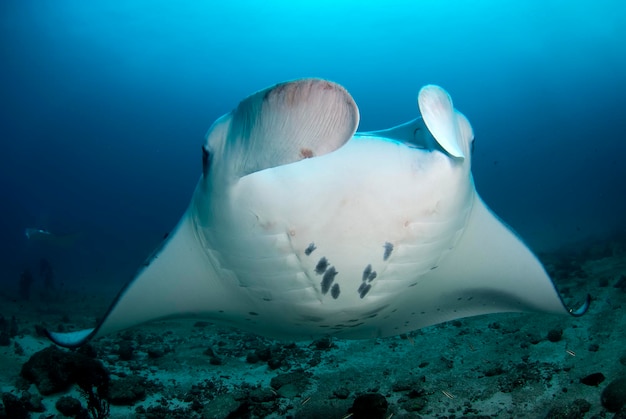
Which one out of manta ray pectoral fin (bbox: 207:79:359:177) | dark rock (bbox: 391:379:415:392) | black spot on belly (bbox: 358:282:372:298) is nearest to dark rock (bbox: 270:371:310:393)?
dark rock (bbox: 391:379:415:392)

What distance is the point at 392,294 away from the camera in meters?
2.41

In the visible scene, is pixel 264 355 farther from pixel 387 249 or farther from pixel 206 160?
pixel 206 160

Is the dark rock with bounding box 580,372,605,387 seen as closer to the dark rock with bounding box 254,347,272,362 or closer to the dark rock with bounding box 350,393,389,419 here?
the dark rock with bounding box 350,393,389,419

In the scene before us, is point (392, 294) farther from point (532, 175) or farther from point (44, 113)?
point (532, 175)

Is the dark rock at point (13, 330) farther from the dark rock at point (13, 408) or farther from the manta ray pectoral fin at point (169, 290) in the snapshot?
the manta ray pectoral fin at point (169, 290)

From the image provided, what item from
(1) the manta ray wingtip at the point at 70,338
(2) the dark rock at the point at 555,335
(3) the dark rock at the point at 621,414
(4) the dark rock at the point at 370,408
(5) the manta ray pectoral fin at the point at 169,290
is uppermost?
(5) the manta ray pectoral fin at the point at 169,290

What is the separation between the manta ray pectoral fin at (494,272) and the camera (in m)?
2.59

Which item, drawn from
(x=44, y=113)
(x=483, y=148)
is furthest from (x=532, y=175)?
(x=44, y=113)

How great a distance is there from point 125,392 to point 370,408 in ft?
6.35

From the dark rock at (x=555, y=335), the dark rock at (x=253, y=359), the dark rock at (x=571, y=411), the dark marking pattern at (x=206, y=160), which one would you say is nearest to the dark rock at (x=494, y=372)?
the dark rock at (x=571, y=411)

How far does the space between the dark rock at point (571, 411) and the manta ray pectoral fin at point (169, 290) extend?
7.31 ft

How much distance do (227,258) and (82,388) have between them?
1833 mm

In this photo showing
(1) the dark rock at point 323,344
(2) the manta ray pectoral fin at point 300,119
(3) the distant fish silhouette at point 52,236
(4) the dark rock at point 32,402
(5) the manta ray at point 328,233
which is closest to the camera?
(2) the manta ray pectoral fin at point 300,119

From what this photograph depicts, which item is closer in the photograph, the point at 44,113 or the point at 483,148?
the point at 44,113
